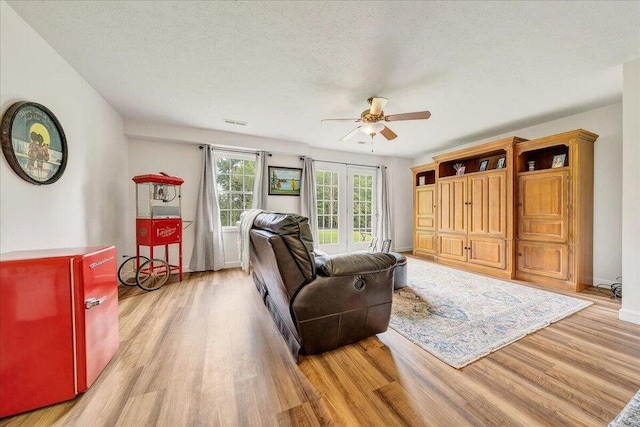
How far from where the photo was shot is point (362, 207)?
573 centimetres

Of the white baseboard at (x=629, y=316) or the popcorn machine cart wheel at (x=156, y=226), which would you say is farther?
the popcorn machine cart wheel at (x=156, y=226)

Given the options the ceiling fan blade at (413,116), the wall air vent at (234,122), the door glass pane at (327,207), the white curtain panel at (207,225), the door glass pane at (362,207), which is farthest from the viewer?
the door glass pane at (362,207)

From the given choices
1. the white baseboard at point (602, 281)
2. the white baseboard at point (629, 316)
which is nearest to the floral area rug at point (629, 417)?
the white baseboard at point (629, 316)

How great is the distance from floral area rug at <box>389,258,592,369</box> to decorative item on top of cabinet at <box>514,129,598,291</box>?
473mm

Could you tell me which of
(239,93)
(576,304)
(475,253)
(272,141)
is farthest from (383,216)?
(239,93)

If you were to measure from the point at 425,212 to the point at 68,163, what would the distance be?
5496 mm

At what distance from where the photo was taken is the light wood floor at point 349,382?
120 centimetres

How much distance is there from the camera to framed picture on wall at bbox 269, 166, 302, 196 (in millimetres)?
4582

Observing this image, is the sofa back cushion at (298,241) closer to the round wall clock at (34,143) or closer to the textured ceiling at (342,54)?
the textured ceiling at (342,54)

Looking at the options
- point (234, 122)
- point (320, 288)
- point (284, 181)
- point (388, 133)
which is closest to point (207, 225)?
point (284, 181)

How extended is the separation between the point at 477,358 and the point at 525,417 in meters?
0.47

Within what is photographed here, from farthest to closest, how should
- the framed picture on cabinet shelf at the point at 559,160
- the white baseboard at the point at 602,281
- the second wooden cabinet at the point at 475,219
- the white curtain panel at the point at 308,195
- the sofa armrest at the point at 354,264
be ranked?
the white curtain panel at the point at 308,195
the second wooden cabinet at the point at 475,219
the framed picture on cabinet shelf at the point at 559,160
the white baseboard at the point at 602,281
the sofa armrest at the point at 354,264

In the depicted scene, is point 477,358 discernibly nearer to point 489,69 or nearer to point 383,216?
point 489,69

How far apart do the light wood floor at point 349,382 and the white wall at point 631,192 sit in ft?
0.89
